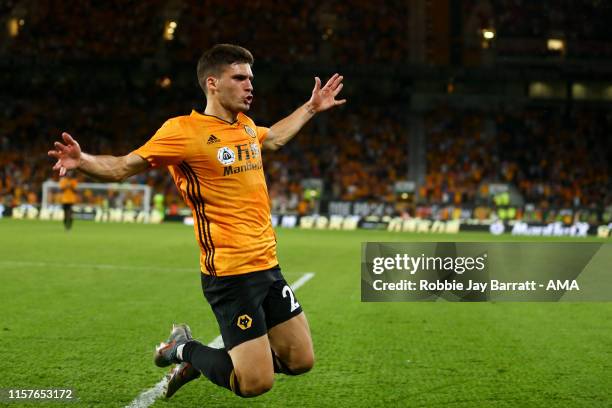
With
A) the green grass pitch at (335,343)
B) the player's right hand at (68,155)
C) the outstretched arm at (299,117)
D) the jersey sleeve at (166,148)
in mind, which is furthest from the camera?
the outstretched arm at (299,117)

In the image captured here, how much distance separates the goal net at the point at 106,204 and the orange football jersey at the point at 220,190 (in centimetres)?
2671

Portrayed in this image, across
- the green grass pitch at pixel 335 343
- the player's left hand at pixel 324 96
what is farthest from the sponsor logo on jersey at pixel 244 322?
the player's left hand at pixel 324 96

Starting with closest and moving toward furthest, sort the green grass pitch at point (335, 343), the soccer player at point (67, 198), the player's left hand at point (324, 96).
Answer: the green grass pitch at point (335, 343)
the player's left hand at point (324, 96)
the soccer player at point (67, 198)

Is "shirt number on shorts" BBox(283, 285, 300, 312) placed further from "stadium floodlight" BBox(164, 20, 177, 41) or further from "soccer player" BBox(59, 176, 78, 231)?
"stadium floodlight" BBox(164, 20, 177, 41)

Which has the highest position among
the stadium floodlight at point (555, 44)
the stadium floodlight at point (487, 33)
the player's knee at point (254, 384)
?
the stadium floodlight at point (487, 33)

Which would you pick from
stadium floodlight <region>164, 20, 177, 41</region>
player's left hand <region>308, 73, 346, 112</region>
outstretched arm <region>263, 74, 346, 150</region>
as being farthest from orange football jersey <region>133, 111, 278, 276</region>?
stadium floodlight <region>164, 20, 177, 41</region>

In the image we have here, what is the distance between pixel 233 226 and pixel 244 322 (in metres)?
0.57

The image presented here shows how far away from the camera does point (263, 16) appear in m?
40.8

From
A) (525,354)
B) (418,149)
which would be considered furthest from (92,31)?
(525,354)

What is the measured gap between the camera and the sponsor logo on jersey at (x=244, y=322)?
4590 mm

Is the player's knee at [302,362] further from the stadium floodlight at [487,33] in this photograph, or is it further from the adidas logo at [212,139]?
the stadium floodlight at [487,33]

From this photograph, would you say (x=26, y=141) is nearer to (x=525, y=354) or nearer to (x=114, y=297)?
(x=114, y=297)

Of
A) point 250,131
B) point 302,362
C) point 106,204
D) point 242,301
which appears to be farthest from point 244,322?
point 106,204

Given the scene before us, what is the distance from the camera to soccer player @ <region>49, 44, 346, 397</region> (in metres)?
4.57
